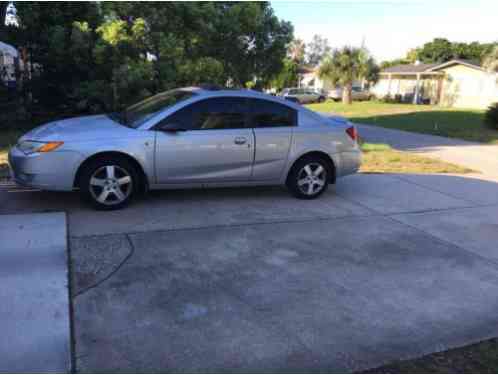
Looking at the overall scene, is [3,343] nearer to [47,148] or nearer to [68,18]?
[47,148]

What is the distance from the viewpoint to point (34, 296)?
3641mm

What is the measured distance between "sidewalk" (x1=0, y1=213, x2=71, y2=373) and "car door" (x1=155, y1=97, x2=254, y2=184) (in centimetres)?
152

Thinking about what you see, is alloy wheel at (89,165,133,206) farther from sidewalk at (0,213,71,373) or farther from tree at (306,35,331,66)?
tree at (306,35,331,66)

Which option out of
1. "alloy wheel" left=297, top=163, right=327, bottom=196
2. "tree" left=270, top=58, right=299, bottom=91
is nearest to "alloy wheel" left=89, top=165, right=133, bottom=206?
"alloy wheel" left=297, top=163, right=327, bottom=196

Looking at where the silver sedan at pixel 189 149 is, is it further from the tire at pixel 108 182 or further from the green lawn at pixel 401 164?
the green lawn at pixel 401 164

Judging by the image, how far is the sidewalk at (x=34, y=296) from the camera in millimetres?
2918

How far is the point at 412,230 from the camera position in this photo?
5.72 m

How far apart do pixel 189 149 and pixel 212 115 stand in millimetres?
587

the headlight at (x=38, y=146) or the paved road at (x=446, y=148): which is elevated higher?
the headlight at (x=38, y=146)

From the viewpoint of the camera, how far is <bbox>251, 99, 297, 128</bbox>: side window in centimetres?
642

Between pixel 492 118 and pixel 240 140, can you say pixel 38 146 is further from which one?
pixel 492 118

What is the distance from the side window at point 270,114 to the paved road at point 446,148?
5.25 m

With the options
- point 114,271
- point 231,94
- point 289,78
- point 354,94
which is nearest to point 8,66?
point 231,94

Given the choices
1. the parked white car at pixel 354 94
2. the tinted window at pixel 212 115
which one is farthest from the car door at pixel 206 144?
the parked white car at pixel 354 94
